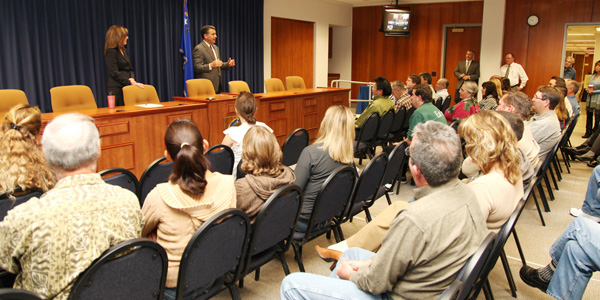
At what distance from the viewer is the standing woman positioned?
221 inches

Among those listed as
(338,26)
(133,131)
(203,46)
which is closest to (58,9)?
(203,46)

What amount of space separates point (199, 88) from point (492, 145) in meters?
4.46

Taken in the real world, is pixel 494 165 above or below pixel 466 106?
below

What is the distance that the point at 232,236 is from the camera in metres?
1.78

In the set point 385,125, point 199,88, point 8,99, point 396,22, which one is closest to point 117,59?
point 199,88

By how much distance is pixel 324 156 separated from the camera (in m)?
2.71

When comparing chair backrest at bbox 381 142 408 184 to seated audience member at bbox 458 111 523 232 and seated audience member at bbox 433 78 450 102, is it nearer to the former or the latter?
seated audience member at bbox 458 111 523 232

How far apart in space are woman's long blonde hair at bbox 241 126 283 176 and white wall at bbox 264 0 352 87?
7.74m

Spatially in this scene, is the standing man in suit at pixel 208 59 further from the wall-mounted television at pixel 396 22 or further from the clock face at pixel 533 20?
the clock face at pixel 533 20

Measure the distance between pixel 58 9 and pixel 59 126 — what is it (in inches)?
218

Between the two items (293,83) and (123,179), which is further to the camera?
(293,83)

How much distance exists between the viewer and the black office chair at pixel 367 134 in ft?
15.8

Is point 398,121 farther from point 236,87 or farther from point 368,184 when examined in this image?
point 368,184

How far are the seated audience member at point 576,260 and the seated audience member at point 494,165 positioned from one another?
33 centimetres
